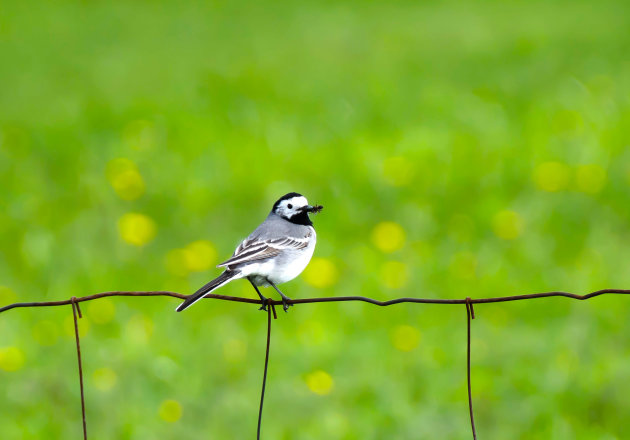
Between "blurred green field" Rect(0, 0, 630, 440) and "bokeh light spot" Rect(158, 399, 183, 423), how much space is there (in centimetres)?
2

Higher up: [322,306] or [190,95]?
[190,95]

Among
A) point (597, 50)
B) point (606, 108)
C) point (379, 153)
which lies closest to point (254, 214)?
point (379, 153)

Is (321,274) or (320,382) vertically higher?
(321,274)

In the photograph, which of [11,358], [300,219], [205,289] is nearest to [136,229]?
[11,358]

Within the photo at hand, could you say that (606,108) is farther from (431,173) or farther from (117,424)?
(117,424)

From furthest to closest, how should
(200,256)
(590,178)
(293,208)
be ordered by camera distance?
(590,178) < (200,256) < (293,208)

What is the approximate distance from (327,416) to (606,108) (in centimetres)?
690

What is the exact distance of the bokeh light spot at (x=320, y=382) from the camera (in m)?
6.25

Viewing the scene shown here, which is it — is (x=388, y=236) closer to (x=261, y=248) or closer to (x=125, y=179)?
(x=125, y=179)

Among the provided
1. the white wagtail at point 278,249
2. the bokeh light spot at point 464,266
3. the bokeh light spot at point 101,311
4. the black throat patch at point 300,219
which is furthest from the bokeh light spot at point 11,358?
the bokeh light spot at point 464,266

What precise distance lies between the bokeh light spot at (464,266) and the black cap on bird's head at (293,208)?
102 inches

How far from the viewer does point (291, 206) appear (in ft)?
18.2

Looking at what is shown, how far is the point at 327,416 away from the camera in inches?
232

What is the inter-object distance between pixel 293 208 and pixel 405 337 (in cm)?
192
